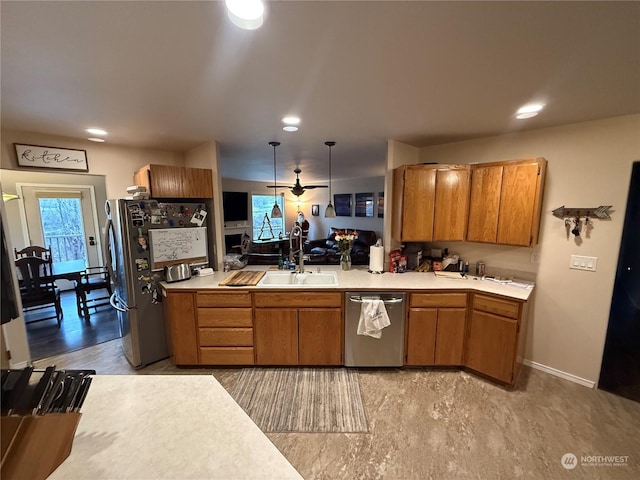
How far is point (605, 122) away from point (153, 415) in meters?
3.70

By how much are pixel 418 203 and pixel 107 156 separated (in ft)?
11.8

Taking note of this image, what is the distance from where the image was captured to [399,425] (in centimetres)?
203

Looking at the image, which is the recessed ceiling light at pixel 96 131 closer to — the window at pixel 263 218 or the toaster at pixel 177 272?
the toaster at pixel 177 272

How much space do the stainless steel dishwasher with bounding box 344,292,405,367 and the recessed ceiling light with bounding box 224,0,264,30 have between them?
2.13 m

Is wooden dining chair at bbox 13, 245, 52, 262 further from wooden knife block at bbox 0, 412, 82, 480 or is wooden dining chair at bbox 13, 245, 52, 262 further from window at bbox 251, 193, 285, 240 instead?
wooden knife block at bbox 0, 412, 82, 480

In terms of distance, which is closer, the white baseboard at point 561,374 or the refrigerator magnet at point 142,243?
the white baseboard at point 561,374

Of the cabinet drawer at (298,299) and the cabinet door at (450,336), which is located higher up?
the cabinet drawer at (298,299)

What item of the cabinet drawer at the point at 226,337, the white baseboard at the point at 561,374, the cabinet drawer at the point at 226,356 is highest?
the cabinet drawer at the point at 226,337

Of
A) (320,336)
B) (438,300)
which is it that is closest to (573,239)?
(438,300)

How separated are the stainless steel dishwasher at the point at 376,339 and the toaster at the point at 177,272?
171cm

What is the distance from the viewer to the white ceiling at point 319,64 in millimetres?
1053

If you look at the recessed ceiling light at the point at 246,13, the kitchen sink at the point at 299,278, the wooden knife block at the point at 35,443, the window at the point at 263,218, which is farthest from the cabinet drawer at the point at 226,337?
the window at the point at 263,218

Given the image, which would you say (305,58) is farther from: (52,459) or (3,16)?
(52,459)

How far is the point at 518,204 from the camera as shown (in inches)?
98.8
